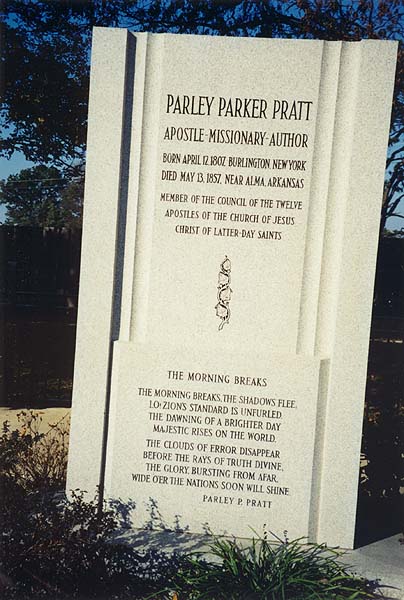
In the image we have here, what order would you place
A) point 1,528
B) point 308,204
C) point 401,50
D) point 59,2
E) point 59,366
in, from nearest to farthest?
1. point 1,528
2. point 308,204
3. point 401,50
4. point 59,2
5. point 59,366

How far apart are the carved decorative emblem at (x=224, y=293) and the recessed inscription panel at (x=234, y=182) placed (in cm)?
2

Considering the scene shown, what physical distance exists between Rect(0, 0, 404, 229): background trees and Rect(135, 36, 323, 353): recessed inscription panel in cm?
373

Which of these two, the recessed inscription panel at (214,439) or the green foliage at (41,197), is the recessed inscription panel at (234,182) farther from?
the green foliage at (41,197)

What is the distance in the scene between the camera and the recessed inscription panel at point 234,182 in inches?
181

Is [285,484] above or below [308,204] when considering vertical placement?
below

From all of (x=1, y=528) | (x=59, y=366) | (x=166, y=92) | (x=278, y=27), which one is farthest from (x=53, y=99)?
(x=1, y=528)

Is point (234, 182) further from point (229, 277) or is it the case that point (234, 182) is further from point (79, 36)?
point (79, 36)

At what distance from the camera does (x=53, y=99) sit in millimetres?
8688

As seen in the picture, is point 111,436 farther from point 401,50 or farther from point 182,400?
point 401,50

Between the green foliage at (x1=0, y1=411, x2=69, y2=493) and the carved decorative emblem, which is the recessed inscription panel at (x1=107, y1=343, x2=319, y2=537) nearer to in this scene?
the carved decorative emblem

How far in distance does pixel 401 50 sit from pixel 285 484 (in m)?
5.64

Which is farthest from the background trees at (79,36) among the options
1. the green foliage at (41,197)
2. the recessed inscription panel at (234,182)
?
the recessed inscription panel at (234,182)

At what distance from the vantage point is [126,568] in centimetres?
432

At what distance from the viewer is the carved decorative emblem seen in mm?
4738
